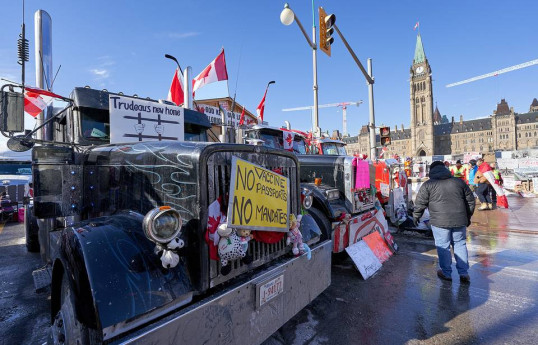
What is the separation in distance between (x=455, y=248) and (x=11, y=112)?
586 centimetres

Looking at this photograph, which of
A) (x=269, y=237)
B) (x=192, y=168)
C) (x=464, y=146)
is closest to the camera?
A: (x=192, y=168)

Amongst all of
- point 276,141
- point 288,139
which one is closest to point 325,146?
point 288,139

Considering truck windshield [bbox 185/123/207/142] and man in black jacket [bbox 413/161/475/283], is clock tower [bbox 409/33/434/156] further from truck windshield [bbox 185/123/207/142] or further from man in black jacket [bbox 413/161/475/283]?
truck windshield [bbox 185/123/207/142]

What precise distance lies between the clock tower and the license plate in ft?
413

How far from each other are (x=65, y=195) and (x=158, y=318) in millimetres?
1782

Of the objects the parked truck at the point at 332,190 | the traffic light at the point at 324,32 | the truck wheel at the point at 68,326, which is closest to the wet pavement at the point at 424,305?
the parked truck at the point at 332,190

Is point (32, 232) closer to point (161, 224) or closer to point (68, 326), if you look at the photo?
point (68, 326)

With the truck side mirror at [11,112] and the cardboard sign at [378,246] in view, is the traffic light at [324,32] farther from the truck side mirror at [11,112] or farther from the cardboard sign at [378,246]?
the truck side mirror at [11,112]

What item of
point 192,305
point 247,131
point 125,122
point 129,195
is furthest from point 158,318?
point 247,131

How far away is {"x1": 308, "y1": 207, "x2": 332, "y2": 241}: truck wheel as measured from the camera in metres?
4.58

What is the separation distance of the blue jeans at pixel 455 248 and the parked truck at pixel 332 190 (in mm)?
1333

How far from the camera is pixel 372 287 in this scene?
13.9ft

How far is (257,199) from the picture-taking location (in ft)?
7.66

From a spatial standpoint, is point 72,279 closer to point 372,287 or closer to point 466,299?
point 372,287
